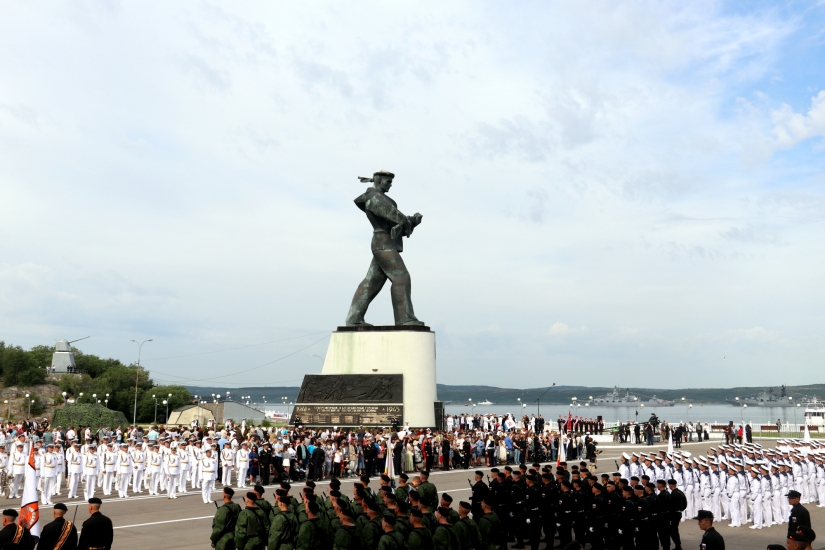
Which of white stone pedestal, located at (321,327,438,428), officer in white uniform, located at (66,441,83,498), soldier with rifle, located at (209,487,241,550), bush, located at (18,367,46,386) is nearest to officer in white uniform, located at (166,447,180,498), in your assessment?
officer in white uniform, located at (66,441,83,498)

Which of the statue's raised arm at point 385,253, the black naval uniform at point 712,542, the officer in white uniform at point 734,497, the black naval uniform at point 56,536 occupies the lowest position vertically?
the officer in white uniform at point 734,497

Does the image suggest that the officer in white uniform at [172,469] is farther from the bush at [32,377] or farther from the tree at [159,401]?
the bush at [32,377]

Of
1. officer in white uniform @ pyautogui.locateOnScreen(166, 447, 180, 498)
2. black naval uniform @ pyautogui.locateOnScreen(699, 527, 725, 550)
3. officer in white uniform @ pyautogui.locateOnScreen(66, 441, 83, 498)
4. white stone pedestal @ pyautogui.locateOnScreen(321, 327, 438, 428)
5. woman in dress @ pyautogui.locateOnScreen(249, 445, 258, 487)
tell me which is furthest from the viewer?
white stone pedestal @ pyautogui.locateOnScreen(321, 327, 438, 428)

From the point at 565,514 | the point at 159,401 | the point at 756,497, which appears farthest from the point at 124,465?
the point at 159,401

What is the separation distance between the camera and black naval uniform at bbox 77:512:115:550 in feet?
33.2

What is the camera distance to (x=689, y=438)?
165ft

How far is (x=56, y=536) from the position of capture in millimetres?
9766

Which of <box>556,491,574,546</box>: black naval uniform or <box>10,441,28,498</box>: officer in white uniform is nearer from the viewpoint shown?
<box>556,491,574,546</box>: black naval uniform

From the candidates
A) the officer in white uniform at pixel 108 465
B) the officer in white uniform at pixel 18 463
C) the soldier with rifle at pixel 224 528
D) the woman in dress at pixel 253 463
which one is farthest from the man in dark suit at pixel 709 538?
the officer in white uniform at pixel 18 463

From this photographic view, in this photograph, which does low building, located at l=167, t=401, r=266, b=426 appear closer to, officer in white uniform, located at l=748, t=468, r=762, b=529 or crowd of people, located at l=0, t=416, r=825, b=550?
crowd of people, located at l=0, t=416, r=825, b=550

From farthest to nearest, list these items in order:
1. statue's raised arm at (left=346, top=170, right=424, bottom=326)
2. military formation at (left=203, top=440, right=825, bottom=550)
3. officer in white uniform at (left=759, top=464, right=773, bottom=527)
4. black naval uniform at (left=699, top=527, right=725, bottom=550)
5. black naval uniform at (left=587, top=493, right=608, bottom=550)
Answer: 1. statue's raised arm at (left=346, top=170, right=424, bottom=326)
2. officer in white uniform at (left=759, top=464, right=773, bottom=527)
3. black naval uniform at (left=587, top=493, right=608, bottom=550)
4. military formation at (left=203, top=440, right=825, bottom=550)
5. black naval uniform at (left=699, top=527, right=725, bottom=550)

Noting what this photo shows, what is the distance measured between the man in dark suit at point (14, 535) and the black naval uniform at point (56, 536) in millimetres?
178

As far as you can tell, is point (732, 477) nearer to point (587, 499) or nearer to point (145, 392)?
point (587, 499)

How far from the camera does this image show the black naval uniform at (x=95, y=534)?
10.1 meters
